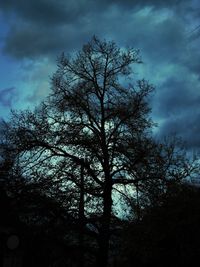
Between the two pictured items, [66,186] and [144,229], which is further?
[66,186]

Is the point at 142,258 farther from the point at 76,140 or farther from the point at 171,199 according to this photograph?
the point at 76,140

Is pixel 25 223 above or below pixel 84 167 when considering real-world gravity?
below

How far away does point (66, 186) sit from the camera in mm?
23312

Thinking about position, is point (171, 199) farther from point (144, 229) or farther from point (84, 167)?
point (84, 167)

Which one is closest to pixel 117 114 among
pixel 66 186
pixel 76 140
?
pixel 76 140

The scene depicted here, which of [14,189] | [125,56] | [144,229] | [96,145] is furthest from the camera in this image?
[125,56]

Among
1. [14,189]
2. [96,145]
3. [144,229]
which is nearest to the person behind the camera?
[144,229]

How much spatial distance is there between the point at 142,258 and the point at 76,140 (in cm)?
763

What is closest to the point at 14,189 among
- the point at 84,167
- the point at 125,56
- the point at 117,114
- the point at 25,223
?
the point at 25,223

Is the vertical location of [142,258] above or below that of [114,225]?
below

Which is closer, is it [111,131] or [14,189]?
[14,189]

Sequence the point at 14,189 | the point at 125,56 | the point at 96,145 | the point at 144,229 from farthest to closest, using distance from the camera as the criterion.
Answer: the point at 125,56, the point at 96,145, the point at 14,189, the point at 144,229

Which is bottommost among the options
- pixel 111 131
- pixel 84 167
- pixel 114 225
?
pixel 114 225

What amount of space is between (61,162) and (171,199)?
6.79 metres
